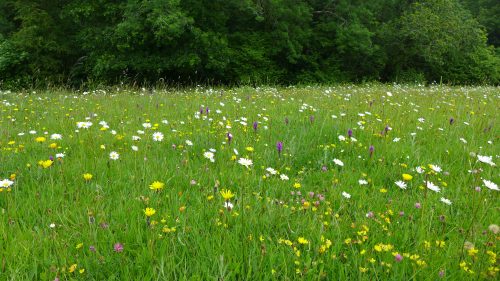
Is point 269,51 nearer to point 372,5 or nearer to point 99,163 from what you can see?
point 372,5

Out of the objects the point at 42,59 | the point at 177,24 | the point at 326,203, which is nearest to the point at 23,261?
the point at 326,203

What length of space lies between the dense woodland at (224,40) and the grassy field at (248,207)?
13.6 meters

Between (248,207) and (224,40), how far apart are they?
1828cm

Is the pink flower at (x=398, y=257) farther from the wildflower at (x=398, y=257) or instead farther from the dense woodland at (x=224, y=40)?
the dense woodland at (x=224, y=40)

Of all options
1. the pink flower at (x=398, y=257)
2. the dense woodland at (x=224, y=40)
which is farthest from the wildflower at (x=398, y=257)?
the dense woodland at (x=224, y=40)

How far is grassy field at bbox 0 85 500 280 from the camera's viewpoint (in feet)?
5.33

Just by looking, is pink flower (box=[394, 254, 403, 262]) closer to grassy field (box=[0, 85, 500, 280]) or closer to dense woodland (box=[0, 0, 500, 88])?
grassy field (box=[0, 85, 500, 280])

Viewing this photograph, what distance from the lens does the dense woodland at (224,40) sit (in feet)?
60.1

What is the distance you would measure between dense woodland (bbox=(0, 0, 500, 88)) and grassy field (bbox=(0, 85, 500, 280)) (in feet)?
44.8

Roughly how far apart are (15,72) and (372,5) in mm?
22440

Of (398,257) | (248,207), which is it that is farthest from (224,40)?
(398,257)

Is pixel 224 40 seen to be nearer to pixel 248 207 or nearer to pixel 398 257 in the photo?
pixel 248 207

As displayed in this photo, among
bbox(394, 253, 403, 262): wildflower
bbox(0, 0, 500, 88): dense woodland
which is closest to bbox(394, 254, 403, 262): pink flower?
bbox(394, 253, 403, 262): wildflower

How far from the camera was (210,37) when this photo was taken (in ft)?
62.4
